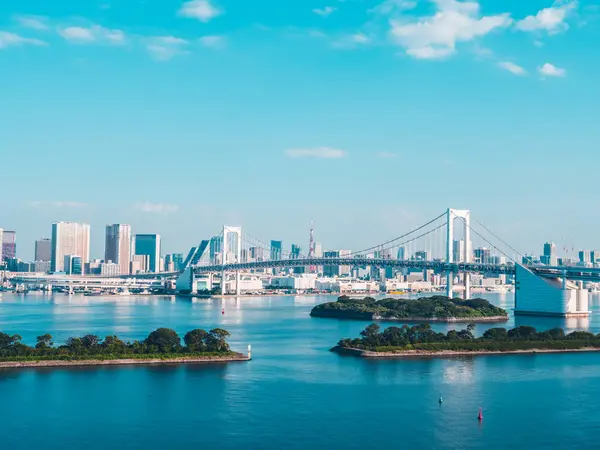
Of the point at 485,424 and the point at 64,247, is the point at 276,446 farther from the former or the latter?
the point at 64,247

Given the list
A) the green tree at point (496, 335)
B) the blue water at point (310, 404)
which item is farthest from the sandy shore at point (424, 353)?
the green tree at point (496, 335)

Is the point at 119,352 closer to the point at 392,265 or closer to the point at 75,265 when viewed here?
the point at 392,265

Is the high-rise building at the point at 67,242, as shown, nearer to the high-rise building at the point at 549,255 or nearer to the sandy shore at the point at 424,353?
the high-rise building at the point at 549,255

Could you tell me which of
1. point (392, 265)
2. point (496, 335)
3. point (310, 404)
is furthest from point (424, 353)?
point (392, 265)

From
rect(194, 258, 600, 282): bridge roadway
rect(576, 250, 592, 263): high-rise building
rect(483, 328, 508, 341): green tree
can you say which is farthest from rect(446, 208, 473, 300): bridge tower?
rect(576, 250, 592, 263): high-rise building

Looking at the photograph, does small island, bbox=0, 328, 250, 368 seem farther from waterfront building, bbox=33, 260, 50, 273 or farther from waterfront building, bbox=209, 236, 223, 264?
waterfront building, bbox=33, 260, 50, 273
